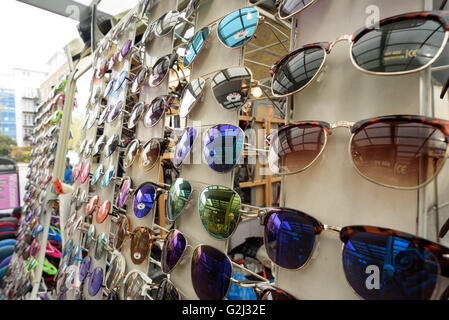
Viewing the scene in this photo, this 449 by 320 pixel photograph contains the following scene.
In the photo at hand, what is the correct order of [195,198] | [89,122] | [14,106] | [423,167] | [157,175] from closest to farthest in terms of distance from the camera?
[423,167]
[195,198]
[157,175]
[89,122]
[14,106]

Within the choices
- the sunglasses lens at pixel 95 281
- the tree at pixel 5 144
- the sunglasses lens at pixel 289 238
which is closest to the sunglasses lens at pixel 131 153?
the sunglasses lens at pixel 95 281

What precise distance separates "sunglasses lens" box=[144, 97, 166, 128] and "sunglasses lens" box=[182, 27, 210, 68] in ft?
0.44

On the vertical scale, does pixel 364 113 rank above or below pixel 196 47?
below

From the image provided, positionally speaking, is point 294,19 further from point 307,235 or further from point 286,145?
point 307,235

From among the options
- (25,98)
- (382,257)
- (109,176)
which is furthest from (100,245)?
(25,98)

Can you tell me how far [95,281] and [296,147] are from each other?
895mm

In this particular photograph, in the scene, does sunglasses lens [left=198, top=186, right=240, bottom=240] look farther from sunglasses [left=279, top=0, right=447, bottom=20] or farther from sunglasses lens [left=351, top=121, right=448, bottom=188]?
sunglasses [left=279, top=0, right=447, bottom=20]

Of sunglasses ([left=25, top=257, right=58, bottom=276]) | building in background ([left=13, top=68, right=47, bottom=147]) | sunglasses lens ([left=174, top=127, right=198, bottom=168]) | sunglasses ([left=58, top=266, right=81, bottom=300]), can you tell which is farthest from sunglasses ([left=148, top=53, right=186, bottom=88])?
building in background ([left=13, top=68, right=47, bottom=147])

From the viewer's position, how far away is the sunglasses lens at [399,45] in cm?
22

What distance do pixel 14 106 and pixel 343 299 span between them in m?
5.09

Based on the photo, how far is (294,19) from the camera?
1.22ft

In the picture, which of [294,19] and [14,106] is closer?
[294,19]

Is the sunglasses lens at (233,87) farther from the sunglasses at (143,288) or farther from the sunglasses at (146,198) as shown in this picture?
the sunglasses at (143,288)

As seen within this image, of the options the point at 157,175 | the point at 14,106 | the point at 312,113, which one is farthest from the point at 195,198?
the point at 14,106
